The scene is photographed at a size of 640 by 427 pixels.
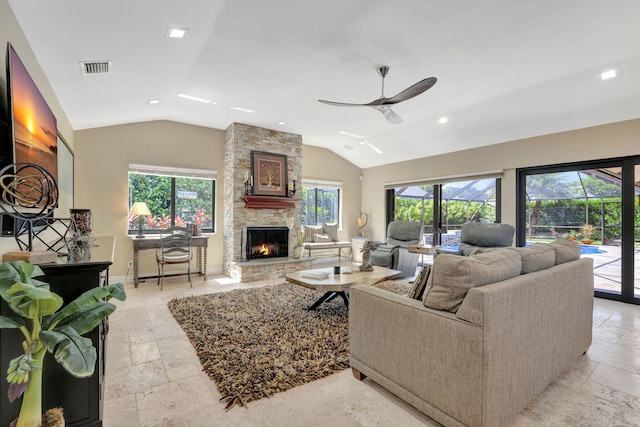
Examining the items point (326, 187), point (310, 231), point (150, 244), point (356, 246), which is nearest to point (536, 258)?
point (150, 244)

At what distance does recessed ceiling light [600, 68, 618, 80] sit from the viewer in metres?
3.40

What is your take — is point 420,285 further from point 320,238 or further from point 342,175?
point 342,175

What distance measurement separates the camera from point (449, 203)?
654 centimetres

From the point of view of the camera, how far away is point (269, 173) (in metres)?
5.98

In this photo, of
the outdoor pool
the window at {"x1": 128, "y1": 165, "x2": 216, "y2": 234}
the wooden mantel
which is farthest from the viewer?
the wooden mantel

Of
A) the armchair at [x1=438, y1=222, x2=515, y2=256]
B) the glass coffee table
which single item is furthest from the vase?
the armchair at [x1=438, y1=222, x2=515, y2=256]

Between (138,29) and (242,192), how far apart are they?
3.50 metres

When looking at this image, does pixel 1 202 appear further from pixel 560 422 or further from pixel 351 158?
pixel 351 158

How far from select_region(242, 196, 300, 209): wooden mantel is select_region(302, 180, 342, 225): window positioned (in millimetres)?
1284

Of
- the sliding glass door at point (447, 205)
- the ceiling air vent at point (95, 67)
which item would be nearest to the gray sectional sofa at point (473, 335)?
the ceiling air vent at point (95, 67)

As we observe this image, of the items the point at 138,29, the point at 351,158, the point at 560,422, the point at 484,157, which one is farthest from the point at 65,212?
the point at 484,157

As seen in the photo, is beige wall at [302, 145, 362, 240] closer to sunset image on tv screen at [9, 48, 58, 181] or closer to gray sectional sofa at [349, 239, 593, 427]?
sunset image on tv screen at [9, 48, 58, 181]

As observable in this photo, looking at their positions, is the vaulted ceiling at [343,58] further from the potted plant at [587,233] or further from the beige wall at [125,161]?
the potted plant at [587,233]

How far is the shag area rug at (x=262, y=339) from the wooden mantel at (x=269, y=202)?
188 centimetres
